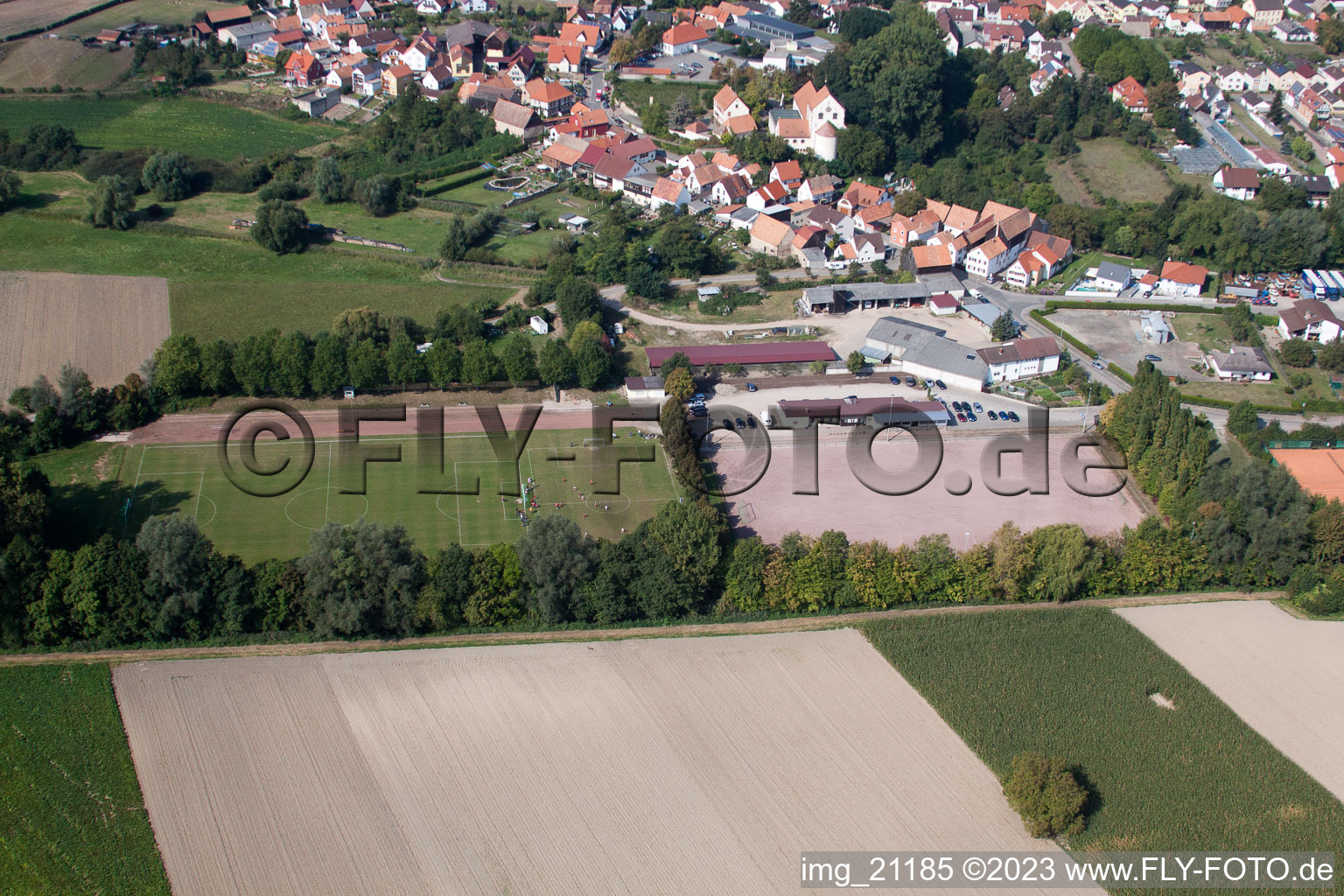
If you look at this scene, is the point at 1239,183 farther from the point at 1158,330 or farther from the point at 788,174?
the point at 788,174

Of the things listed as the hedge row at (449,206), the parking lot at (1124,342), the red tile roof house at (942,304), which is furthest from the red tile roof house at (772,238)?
the hedge row at (449,206)

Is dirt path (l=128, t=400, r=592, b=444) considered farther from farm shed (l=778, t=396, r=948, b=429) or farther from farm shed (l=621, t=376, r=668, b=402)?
farm shed (l=778, t=396, r=948, b=429)

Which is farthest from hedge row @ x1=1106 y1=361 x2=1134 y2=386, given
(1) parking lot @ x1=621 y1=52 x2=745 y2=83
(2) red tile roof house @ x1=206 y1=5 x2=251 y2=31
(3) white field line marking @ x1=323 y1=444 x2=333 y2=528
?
(2) red tile roof house @ x1=206 y1=5 x2=251 y2=31

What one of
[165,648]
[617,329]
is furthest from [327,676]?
[617,329]

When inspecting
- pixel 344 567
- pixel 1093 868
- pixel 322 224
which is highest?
pixel 322 224

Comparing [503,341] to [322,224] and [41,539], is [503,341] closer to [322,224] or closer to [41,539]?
[322,224]

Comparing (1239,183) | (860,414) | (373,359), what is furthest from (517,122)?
(1239,183)

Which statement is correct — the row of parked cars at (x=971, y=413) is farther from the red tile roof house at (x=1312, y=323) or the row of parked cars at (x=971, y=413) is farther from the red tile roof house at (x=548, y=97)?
the red tile roof house at (x=548, y=97)
